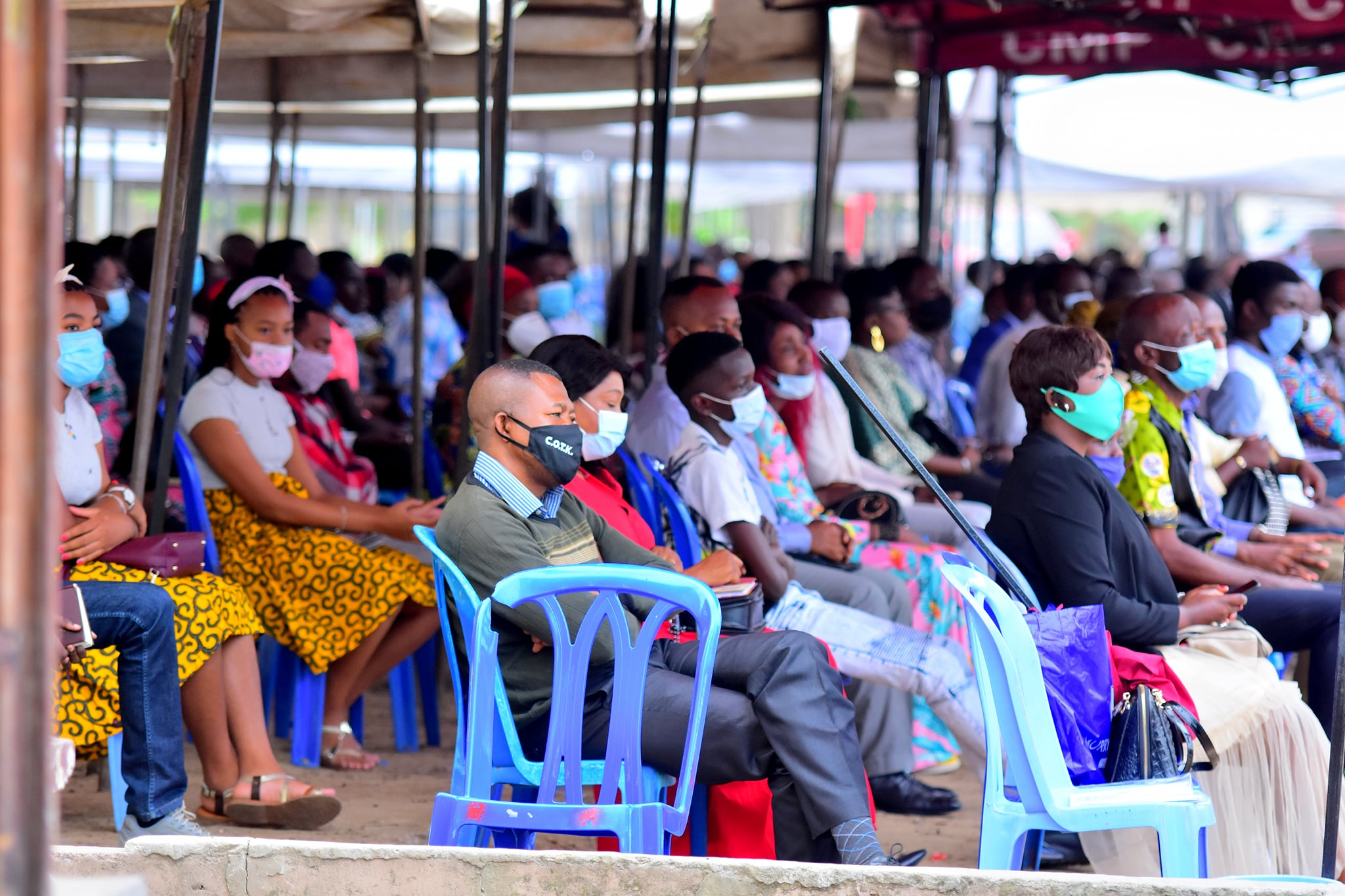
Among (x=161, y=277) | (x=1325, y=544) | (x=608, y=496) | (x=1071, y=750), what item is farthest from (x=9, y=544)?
(x=1325, y=544)

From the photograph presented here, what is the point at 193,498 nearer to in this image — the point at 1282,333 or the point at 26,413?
the point at 26,413

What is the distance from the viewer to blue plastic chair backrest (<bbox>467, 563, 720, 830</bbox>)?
279 centimetres

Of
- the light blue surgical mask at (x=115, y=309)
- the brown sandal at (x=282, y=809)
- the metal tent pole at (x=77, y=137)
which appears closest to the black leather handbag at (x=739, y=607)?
the brown sandal at (x=282, y=809)

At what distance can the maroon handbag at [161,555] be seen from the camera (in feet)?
11.7

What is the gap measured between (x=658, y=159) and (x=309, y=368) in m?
1.59

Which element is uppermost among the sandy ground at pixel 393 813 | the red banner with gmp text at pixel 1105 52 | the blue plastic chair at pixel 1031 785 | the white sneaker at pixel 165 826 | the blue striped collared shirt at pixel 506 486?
the red banner with gmp text at pixel 1105 52

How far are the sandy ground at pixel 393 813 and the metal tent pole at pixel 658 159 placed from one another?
193 cm

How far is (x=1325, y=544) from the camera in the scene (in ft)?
14.9

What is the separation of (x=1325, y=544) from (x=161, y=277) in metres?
3.47

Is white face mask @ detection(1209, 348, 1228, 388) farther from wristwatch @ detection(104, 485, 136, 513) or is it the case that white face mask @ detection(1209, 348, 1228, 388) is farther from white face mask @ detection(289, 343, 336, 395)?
wristwatch @ detection(104, 485, 136, 513)

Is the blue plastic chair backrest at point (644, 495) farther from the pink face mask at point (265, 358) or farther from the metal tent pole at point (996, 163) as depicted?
the metal tent pole at point (996, 163)

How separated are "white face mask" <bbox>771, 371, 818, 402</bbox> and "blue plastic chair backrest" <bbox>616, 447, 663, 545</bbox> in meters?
1.05

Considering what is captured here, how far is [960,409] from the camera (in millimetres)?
7426

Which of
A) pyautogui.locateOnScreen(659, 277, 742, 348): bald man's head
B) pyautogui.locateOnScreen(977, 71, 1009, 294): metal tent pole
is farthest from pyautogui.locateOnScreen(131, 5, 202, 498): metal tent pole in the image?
pyautogui.locateOnScreen(977, 71, 1009, 294): metal tent pole
